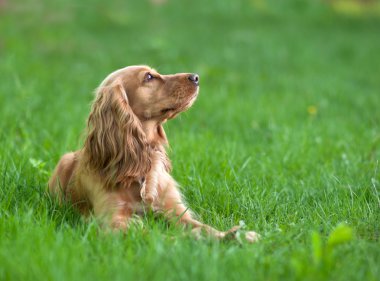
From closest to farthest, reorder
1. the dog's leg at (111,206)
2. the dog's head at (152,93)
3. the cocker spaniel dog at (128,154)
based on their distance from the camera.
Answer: the dog's leg at (111,206), the cocker spaniel dog at (128,154), the dog's head at (152,93)

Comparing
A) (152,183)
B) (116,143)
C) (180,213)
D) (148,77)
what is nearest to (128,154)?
(116,143)

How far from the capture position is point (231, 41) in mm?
12266

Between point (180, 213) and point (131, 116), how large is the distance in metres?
0.64

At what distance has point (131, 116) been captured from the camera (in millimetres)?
3492

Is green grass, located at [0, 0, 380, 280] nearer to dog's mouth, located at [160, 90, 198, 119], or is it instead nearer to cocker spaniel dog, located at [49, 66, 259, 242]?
cocker spaniel dog, located at [49, 66, 259, 242]

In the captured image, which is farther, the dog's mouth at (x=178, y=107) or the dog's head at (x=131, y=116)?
the dog's mouth at (x=178, y=107)

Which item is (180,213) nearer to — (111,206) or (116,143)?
(111,206)

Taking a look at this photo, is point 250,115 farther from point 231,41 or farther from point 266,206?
point 231,41

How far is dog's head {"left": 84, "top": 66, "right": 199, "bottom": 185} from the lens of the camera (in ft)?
11.2

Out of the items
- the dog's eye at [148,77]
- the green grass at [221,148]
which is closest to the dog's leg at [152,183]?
the green grass at [221,148]

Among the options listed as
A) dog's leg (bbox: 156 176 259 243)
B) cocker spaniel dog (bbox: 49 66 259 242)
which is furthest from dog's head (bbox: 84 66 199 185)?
dog's leg (bbox: 156 176 259 243)

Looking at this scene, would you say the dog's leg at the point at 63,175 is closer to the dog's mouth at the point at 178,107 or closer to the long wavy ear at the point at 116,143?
the long wavy ear at the point at 116,143

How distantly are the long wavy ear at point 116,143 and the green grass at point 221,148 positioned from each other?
0.31 meters

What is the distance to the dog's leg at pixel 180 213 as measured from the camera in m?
2.89
